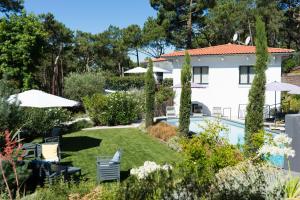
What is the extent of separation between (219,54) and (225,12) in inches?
790

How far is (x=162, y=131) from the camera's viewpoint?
66.9ft

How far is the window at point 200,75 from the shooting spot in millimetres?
28766

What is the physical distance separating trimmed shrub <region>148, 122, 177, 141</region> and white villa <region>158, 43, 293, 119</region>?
7.70 meters

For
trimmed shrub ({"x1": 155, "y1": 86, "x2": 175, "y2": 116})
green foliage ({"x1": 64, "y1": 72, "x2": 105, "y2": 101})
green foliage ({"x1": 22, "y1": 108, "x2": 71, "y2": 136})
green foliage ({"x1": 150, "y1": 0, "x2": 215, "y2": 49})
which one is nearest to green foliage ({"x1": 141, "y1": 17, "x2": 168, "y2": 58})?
green foliage ({"x1": 150, "y1": 0, "x2": 215, "y2": 49})

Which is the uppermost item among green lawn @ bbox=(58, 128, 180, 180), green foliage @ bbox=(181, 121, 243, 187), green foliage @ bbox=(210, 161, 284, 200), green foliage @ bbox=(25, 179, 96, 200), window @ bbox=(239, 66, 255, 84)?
window @ bbox=(239, 66, 255, 84)

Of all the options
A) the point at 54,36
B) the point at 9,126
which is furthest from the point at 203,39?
the point at 9,126

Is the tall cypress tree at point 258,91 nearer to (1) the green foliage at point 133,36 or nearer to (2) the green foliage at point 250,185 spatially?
(2) the green foliage at point 250,185

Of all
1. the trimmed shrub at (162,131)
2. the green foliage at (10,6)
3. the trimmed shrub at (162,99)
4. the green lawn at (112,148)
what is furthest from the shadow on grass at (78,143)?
the green foliage at (10,6)

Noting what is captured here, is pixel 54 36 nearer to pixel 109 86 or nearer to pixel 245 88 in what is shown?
pixel 109 86

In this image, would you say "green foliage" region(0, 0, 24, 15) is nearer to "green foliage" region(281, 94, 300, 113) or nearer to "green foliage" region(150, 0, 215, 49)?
"green foliage" region(150, 0, 215, 49)

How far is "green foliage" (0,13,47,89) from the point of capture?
82.4 feet

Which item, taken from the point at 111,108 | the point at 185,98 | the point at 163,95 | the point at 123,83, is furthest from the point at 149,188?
the point at 123,83

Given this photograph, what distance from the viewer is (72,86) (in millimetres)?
29906

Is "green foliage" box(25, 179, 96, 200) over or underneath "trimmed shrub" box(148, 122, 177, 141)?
underneath
